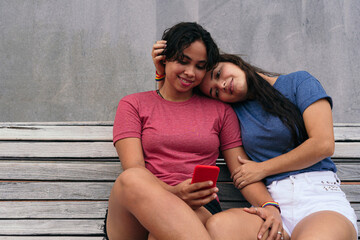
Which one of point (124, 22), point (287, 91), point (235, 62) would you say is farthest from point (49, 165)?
point (124, 22)

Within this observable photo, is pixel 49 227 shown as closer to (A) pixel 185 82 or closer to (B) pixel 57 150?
(B) pixel 57 150

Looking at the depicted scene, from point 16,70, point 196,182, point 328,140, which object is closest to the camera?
point 196,182

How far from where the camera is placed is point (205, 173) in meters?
1.20

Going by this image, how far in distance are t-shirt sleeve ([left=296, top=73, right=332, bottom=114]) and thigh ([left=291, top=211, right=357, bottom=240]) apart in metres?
0.48

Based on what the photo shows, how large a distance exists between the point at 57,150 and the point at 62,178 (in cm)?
15

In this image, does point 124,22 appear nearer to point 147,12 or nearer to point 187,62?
point 147,12

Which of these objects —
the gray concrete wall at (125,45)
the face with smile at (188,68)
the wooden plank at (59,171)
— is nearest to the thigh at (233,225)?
the face with smile at (188,68)


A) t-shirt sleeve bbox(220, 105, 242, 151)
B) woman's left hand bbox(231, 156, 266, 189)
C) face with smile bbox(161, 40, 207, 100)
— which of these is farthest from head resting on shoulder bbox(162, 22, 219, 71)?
woman's left hand bbox(231, 156, 266, 189)

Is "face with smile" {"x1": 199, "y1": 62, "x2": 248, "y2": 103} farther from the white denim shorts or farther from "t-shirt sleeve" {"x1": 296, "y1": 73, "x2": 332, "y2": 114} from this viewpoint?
the white denim shorts

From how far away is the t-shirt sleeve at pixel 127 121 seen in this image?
157 cm

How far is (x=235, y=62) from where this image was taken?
177 cm

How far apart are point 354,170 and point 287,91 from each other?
65cm

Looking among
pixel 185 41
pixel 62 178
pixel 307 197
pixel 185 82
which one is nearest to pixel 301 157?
pixel 307 197

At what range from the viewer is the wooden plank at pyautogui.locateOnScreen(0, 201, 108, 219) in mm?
1780
